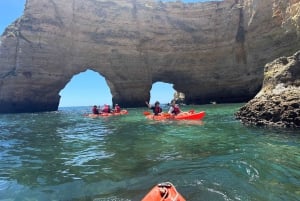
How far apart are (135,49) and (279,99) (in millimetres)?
40378

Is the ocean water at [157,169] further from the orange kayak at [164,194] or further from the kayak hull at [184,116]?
the kayak hull at [184,116]

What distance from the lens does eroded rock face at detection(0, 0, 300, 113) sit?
48.8 meters

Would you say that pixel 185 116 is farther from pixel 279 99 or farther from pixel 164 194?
pixel 164 194

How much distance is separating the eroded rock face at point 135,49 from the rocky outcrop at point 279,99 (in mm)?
28477

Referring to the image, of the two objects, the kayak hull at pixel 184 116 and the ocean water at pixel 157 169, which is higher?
the kayak hull at pixel 184 116

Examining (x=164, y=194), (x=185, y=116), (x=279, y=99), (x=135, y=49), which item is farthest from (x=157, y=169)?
(x=135, y=49)

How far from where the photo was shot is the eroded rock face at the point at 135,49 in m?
48.8

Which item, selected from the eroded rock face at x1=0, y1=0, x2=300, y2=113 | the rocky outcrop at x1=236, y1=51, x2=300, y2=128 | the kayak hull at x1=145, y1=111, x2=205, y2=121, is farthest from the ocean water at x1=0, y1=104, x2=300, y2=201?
the eroded rock face at x1=0, y1=0, x2=300, y2=113

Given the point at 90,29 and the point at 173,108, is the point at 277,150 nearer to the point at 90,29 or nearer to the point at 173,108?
the point at 173,108

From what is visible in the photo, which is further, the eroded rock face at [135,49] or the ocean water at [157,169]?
the eroded rock face at [135,49]

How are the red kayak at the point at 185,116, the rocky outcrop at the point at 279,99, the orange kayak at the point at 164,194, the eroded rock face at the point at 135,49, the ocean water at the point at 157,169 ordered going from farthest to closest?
the eroded rock face at the point at 135,49 < the red kayak at the point at 185,116 < the rocky outcrop at the point at 279,99 < the ocean water at the point at 157,169 < the orange kayak at the point at 164,194

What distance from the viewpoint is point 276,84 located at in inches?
667

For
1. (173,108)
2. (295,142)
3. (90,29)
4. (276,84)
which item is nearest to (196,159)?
(295,142)

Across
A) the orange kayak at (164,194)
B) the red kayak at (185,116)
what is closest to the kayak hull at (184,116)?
the red kayak at (185,116)
